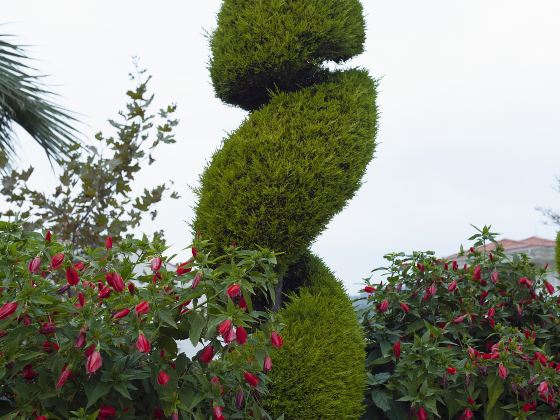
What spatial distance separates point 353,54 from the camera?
4.67 metres

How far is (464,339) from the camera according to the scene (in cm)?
387

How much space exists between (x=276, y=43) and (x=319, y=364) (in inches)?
86.5

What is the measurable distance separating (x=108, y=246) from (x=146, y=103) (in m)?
3.09

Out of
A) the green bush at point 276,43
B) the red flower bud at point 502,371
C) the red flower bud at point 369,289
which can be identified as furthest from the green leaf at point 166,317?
the green bush at point 276,43

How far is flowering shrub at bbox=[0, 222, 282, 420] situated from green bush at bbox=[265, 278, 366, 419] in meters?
0.74

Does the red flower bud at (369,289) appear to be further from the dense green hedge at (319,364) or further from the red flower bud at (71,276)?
the red flower bud at (71,276)

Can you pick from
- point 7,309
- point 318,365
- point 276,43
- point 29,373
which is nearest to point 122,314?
point 7,309

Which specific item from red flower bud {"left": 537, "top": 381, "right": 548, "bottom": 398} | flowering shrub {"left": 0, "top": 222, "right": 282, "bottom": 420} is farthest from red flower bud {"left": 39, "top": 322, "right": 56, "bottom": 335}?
red flower bud {"left": 537, "top": 381, "right": 548, "bottom": 398}

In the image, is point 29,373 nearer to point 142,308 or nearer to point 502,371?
point 142,308

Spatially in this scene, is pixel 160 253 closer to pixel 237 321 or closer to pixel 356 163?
pixel 237 321

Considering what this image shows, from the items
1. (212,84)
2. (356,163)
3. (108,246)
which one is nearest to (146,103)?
(212,84)

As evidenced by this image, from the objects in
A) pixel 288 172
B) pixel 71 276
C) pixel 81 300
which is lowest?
pixel 81 300

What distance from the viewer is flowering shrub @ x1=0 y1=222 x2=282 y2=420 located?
7.64 ft

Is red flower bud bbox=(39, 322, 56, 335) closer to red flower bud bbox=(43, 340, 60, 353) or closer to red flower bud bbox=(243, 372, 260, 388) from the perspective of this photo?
red flower bud bbox=(43, 340, 60, 353)
